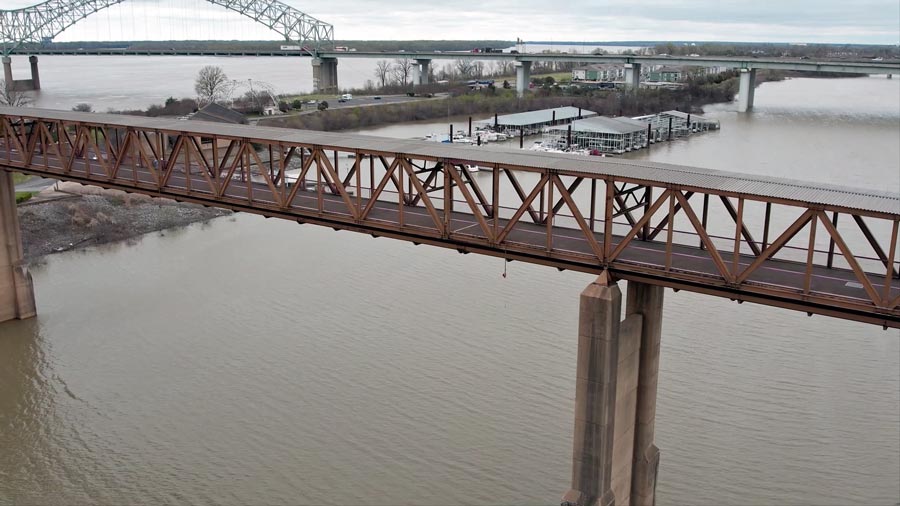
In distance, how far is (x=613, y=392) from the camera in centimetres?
1614

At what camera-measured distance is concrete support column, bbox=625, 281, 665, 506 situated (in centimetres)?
1697

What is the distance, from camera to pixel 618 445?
1697cm

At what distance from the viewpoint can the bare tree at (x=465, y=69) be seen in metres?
159

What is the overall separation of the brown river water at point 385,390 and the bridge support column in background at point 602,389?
2787 mm

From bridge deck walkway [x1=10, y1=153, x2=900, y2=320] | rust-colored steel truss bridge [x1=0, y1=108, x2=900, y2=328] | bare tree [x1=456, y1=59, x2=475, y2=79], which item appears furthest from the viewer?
bare tree [x1=456, y1=59, x2=475, y2=79]

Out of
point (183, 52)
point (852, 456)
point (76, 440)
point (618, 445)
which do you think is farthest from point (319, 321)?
point (183, 52)

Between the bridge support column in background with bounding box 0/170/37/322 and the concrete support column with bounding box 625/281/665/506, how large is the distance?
22.0m

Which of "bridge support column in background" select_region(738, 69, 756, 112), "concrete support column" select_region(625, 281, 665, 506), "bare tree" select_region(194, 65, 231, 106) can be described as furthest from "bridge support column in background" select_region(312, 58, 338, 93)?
"concrete support column" select_region(625, 281, 665, 506)

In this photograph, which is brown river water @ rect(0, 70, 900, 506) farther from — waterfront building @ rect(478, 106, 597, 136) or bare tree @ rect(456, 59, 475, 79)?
bare tree @ rect(456, 59, 475, 79)

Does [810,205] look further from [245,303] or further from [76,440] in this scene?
[245,303]

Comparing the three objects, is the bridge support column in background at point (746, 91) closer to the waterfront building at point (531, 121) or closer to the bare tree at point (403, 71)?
the waterfront building at point (531, 121)

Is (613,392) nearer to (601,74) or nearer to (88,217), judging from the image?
(88,217)

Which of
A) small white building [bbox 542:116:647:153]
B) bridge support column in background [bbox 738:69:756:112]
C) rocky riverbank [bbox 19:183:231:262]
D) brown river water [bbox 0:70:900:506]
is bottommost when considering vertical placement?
brown river water [bbox 0:70:900:506]

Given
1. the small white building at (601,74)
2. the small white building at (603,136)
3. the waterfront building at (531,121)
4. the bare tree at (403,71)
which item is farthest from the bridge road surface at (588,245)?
the small white building at (601,74)
